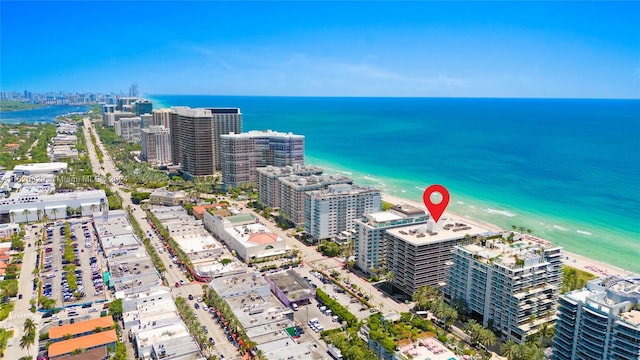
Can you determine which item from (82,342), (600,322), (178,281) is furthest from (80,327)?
(600,322)

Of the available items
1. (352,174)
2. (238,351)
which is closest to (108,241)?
(238,351)

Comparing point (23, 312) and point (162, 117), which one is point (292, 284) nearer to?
point (23, 312)

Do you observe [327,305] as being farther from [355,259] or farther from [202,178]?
[202,178]

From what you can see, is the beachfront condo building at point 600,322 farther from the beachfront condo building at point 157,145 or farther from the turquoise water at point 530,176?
the beachfront condo building at point 157,145

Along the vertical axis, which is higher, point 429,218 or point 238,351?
point 429,218

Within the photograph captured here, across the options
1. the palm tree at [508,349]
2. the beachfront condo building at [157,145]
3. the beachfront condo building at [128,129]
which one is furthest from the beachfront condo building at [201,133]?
the palm tree at [508,349]
